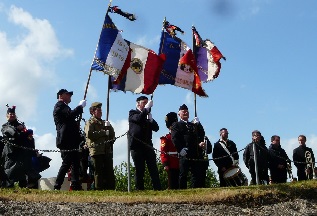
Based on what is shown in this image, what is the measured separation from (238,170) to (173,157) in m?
1.86

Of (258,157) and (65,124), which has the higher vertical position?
(65,124)

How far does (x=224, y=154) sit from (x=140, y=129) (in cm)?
302

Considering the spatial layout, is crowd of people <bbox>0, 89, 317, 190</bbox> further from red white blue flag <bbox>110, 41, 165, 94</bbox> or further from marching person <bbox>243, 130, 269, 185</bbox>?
red white blue flag <bbox>110, 41, 165, 94</bbox>

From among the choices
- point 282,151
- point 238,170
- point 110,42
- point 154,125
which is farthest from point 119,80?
point 282,151

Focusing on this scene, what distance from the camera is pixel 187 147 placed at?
42.6ft

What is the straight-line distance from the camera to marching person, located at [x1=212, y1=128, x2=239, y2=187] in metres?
14.4

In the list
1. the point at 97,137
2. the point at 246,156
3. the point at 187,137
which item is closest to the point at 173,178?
the point at 187,137

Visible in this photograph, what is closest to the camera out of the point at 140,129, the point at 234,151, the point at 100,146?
the point at 140,129

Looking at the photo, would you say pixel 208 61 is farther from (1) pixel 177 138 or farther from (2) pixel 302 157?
(1) pixel 177 138

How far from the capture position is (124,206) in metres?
A: 9.68

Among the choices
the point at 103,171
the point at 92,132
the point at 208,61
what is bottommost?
the point at 103,171

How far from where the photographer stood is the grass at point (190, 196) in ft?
33.2

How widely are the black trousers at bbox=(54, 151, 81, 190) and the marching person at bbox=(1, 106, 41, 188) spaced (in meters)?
1.05

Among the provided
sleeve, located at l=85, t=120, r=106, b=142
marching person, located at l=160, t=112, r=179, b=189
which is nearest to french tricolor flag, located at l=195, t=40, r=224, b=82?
marching person, located at l=160, t=112, r=179, b=189
